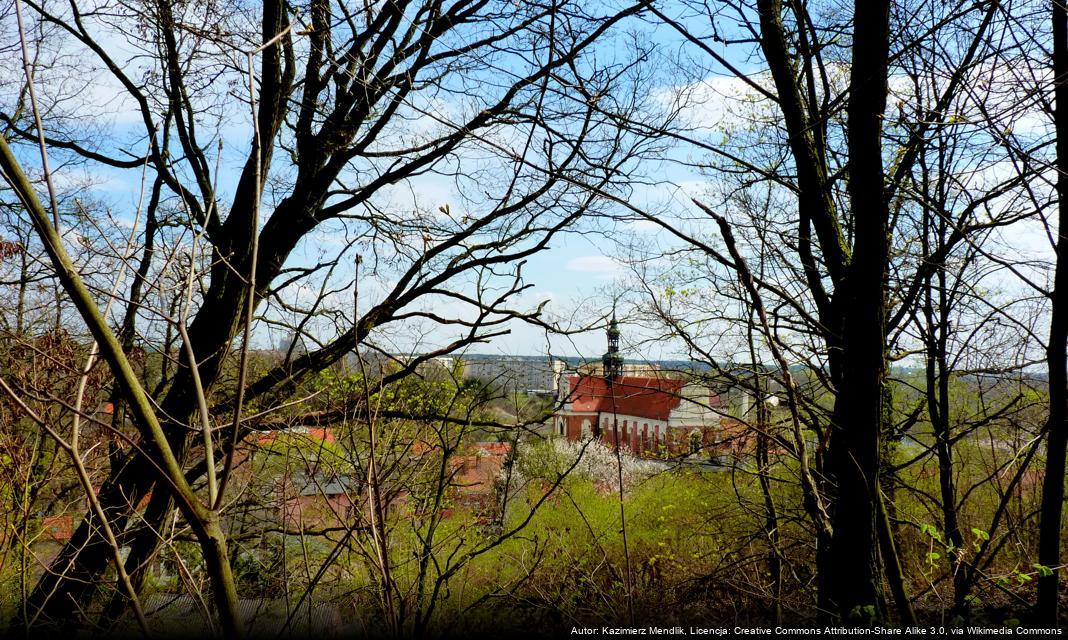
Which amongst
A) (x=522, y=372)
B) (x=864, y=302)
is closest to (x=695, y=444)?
(x=522, y=372)

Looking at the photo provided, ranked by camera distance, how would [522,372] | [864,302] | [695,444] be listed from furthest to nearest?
[695,444] < [522,372] < [864,302]

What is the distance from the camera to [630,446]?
8688 mm

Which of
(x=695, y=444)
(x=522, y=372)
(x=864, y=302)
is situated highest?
(x=864, y=302)

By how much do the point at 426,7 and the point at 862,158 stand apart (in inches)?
116

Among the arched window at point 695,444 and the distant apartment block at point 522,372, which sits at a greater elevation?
the distant apartment block at point 522,372

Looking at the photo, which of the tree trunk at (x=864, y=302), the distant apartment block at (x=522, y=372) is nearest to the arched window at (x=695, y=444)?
the distant apartment block at (x=522, y=372)

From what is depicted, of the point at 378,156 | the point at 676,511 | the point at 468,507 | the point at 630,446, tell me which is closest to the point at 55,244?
the point at 378,156

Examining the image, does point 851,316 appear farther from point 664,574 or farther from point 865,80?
point 664,574

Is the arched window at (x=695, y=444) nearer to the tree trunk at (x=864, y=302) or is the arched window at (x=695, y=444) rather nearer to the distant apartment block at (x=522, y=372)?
the distant apartment block at (x=522, y=372)

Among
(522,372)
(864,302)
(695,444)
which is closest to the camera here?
(864,302)

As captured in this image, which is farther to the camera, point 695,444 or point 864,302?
point 695,444

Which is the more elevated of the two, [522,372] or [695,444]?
[522,372]

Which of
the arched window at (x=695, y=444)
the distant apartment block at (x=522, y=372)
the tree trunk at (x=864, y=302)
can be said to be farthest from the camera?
the distant apartment block at (x=522, y=372)

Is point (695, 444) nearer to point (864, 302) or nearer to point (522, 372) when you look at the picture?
point (522, 372)
